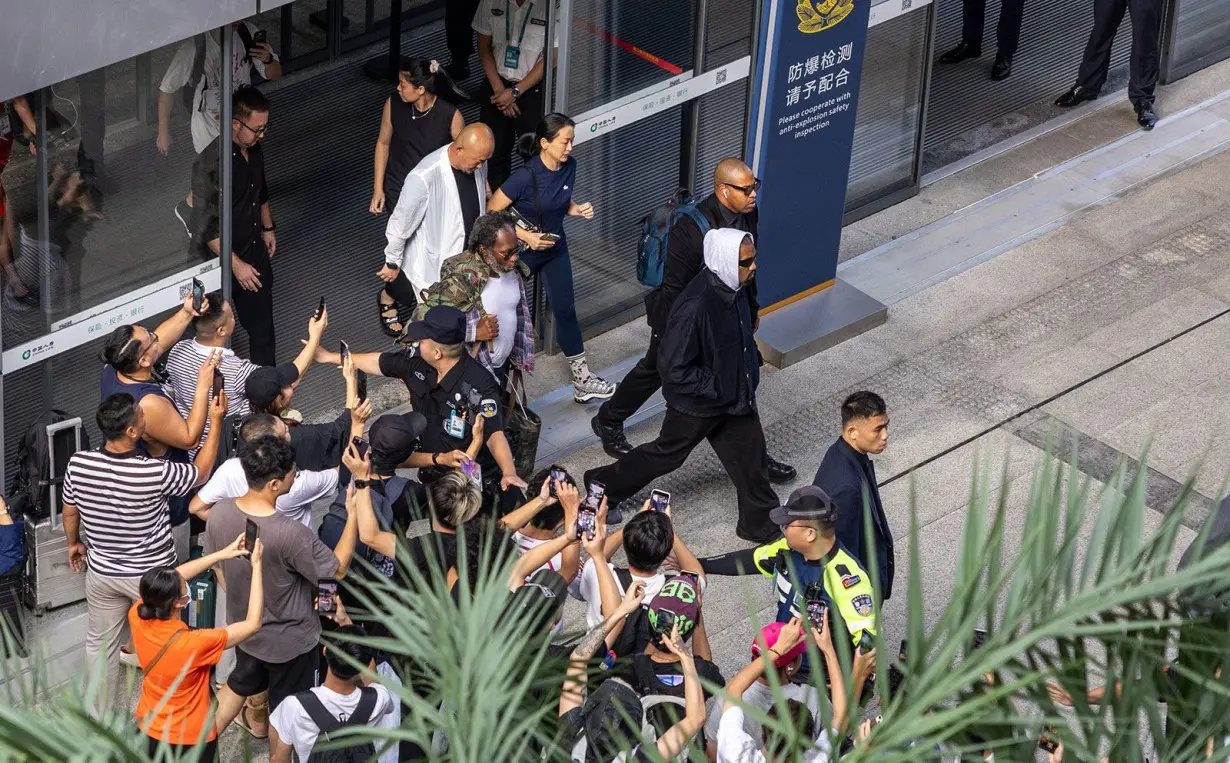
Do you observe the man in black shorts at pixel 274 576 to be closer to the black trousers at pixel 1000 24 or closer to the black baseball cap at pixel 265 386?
the black baseball cap at pixel 265 386

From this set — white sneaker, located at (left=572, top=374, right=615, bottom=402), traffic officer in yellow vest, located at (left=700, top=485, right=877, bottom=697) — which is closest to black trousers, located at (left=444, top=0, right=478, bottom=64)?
white sneaker, located at (left=572, top=374, right=615, bottom=402)

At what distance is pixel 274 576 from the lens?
6.66 metres

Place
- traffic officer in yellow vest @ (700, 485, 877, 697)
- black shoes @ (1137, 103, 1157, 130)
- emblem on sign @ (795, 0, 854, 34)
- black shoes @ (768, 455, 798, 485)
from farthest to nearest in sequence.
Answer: black shoes @ (1137, 103, 1157, 130) < emblem on sign @ (795, 0, 854, 34) < black shoes @ (768, 455, 798, 485) < traffic officer in yellow vest @ (700, 485, 877, 697)

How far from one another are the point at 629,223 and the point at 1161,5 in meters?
5.10

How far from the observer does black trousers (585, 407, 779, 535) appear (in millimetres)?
8578

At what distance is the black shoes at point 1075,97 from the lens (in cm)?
1348

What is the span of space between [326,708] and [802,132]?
547cm

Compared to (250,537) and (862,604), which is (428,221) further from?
(862,604)

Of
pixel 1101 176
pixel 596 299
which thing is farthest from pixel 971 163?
pixel 596 299

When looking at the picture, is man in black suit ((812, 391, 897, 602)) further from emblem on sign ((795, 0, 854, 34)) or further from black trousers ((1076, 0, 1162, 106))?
black trousers ((1076, 0, 1162, 106))

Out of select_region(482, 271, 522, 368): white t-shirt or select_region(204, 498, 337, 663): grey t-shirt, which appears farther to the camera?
select_region(482, 271, 522, 368): white t-shirt

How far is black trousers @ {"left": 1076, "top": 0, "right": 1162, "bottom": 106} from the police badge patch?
7839 mm

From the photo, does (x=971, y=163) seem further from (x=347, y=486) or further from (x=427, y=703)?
(x=427, y=703)

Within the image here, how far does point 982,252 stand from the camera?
11797 millimetres
